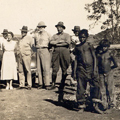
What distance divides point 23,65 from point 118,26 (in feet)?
36.6

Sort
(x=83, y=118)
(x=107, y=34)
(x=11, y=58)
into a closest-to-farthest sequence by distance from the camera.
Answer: (x=83, y=118) → (x=11, y=58) → (x=107, y=34)

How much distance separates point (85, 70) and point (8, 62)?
11.0 feet

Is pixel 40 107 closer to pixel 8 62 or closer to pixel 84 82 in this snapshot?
pixel 84 82

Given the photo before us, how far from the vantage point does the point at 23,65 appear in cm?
694

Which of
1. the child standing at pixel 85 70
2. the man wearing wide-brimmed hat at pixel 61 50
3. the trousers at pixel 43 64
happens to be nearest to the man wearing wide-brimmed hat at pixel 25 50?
the trousers at pixel 43 64

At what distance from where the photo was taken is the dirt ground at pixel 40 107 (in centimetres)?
420

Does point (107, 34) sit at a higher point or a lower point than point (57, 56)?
higher

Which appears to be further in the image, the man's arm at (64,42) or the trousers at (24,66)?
the trousers at (24,66)

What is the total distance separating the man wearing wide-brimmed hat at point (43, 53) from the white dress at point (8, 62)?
81 centimetres

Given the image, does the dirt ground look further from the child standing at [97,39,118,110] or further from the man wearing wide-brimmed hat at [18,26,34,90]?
the man wearing wide-brimmed hat at [18,26,34,90]

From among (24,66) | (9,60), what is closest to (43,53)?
(24,66)

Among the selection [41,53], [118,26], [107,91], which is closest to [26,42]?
[41,53]

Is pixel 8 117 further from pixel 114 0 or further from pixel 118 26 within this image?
pixel 114 0

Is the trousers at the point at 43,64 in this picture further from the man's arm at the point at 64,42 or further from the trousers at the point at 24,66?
the man's arm at the point at 64,42
